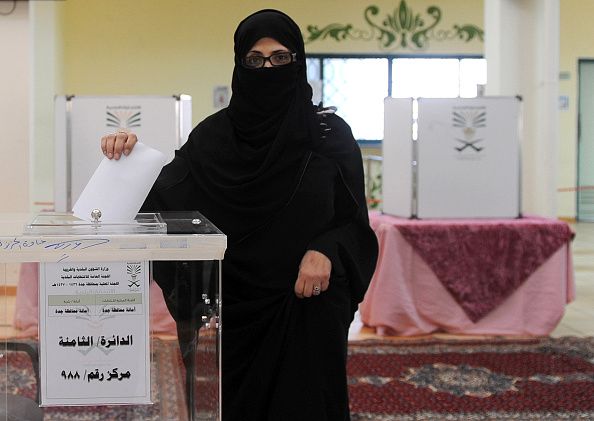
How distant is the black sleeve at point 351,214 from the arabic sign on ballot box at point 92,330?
2.22ft

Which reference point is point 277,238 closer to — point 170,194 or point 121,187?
point 170,194

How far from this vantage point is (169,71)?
8453 millimetres

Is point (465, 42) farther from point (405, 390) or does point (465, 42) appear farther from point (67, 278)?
point (67, 278)

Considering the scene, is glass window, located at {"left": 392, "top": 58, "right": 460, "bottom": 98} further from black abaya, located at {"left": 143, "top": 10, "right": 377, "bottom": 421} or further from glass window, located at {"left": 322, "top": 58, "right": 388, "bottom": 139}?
black abaya, located at {"left": 143, "top": 10, "right": 377, "bottom": 421}

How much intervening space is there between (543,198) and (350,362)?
65.7 inches

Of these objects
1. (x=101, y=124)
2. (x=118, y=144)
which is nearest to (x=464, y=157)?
(x=101, y=124)

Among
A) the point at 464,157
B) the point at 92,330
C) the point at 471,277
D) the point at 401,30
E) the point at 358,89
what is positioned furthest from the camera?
the point at 358,89

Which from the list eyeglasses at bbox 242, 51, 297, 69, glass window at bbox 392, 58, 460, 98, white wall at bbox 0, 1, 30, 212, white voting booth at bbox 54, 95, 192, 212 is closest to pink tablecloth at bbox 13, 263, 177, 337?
eyeglasses at bbox 242, 51, 297, 69

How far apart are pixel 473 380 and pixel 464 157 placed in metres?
1.25

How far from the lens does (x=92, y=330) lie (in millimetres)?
875

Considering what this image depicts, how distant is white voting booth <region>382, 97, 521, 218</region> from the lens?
4.05m

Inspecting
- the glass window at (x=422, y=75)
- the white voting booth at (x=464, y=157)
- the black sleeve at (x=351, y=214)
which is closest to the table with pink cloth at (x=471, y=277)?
the white voting booth at (x=464, y=157)

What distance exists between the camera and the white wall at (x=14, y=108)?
5891 mm

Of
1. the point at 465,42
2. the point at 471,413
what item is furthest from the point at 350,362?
the point at 465,42
